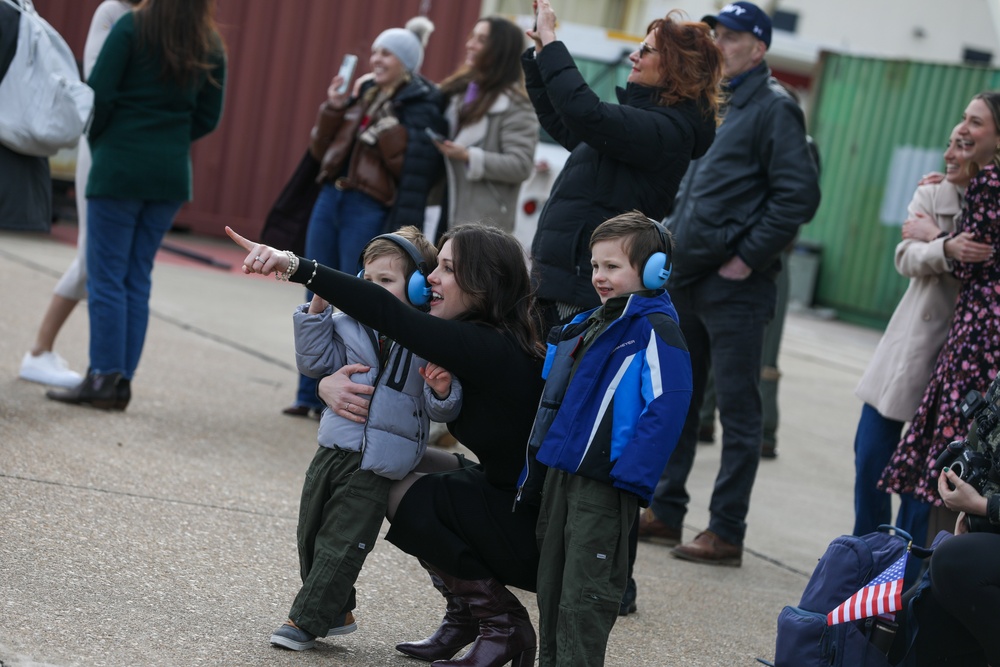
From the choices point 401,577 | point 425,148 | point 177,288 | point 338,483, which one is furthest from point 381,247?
point 177,288

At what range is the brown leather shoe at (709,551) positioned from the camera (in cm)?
470

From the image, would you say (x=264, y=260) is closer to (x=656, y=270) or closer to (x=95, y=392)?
(x=656, y=270)

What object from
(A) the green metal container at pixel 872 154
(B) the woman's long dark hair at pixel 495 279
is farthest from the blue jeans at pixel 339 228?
(A) the green metal container at pixel 872 154

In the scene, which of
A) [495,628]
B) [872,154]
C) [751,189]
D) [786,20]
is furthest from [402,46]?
[786,20]

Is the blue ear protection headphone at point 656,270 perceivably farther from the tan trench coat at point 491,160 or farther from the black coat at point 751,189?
the tan trench coat at point 491,160

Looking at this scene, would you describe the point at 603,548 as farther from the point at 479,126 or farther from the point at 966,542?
the point at 479,126

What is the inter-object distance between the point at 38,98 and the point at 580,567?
122 inches

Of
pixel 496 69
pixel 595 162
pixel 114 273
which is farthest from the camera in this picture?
pixel 496 69

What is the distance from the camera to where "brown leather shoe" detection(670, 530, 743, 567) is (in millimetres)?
4703

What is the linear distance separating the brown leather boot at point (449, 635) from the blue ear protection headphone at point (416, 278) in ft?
2.28

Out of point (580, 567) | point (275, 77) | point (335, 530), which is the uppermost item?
point (275, 77)

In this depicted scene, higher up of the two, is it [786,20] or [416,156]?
[786,20]

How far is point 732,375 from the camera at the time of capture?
4684 mm

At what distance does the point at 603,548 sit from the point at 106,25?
3.61 metres
